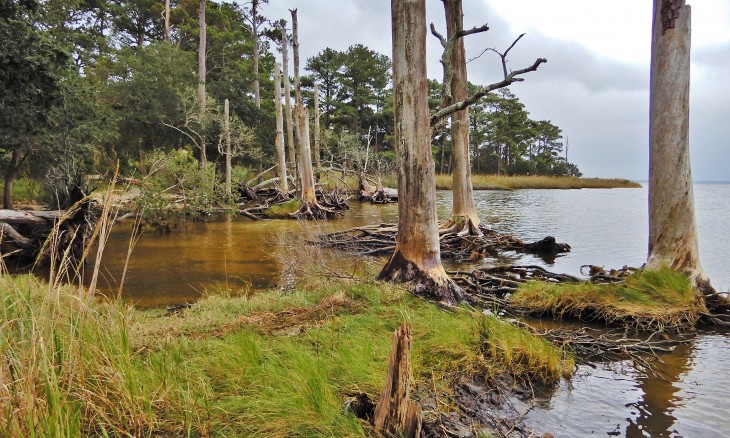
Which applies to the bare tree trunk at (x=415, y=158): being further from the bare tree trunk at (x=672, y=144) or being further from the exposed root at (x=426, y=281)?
the bare tree trunk at (x=672, y=144)

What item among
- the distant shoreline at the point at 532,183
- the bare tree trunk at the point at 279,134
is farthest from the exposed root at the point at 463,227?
the distant shoreline at the point at 532,183

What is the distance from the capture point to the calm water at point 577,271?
291 cm

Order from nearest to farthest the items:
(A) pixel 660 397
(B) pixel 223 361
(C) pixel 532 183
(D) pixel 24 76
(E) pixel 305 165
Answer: (B) pixel 223 361
(A) pixel 660 397
(D) pixel 24 76
(E) pixel 305 165
(C) pixel 532 183

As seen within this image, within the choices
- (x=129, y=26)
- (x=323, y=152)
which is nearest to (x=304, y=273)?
(x=323, y=152)

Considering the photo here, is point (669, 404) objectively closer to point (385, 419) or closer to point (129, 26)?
point (385, 419)

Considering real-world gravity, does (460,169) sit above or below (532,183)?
below

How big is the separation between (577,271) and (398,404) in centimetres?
681

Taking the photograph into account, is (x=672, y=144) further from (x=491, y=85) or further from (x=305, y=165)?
(x=305, y=165)

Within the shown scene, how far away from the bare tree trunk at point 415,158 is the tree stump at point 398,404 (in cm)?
320

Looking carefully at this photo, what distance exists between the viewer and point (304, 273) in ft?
20.4

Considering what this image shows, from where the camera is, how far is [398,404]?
7.14 ft

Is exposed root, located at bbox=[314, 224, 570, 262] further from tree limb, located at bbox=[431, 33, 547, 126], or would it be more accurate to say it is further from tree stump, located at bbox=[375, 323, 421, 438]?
tree stump, located at bbox=[375, 323, 421, 438]

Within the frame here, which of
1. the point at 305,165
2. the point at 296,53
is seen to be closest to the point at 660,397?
the point at 305,165

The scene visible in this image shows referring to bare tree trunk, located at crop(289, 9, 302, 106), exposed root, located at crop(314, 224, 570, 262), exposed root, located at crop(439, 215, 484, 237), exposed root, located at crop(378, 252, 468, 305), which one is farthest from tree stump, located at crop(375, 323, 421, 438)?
bare tree trunk, located at crop(289, 9, 302, 106)
